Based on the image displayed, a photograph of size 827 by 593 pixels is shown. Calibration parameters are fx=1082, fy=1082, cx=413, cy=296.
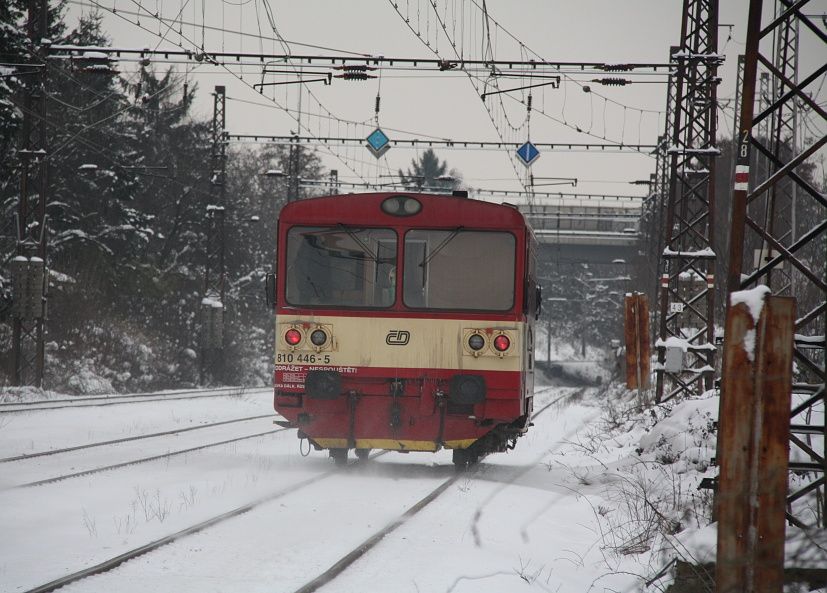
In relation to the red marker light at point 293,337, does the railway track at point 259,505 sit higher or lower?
lower

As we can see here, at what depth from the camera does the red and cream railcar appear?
11.3 m

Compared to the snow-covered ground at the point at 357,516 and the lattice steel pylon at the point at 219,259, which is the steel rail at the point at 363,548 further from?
the lattice steel pylon at the point at 219,259

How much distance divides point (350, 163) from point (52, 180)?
36.0 ft

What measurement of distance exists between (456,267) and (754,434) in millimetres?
6960

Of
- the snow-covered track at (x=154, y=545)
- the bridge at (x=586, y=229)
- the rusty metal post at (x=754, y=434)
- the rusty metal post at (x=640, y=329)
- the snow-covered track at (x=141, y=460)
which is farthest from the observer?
the bridge at (x=586, y=229)

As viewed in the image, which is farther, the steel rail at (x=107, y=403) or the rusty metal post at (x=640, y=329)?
the rusty metal post at (x=640, y=329)

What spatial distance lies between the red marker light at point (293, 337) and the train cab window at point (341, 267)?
315 millimetres

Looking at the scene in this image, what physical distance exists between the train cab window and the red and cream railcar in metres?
0.01

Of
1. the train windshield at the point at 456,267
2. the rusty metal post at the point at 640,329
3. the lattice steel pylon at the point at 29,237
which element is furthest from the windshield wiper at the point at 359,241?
the lattice steel pylon at the point at 29,237

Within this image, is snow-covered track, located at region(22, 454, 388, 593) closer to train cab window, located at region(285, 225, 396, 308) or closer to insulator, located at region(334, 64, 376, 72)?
train cab window, located at region(285, 225, 396, 308)

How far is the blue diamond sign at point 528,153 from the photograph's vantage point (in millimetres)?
33750

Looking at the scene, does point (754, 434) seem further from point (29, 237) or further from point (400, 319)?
point (29, 237)

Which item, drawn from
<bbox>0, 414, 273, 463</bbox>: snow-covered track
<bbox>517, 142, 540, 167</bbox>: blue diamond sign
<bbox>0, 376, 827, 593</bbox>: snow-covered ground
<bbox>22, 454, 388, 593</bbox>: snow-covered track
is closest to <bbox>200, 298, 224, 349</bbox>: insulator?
<bbox>517, 142, 540, 167</bbox>: blue diamond sign

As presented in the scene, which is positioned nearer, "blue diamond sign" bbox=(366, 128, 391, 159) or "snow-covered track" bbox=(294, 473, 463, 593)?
"snow-covered track" bbox=(294, 473, 463, 593)
